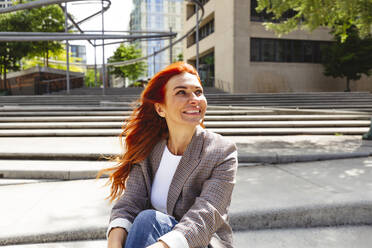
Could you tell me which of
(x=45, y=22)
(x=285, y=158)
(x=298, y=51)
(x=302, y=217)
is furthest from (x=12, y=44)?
(x=302, y=217)

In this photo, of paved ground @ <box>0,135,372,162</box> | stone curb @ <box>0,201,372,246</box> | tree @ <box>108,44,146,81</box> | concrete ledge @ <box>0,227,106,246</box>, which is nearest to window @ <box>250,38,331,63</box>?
paved ground @ <box>0,135,372,162</box>

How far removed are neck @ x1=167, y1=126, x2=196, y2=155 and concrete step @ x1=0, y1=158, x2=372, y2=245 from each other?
1.19 m

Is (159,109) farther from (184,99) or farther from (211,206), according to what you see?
(211,206)

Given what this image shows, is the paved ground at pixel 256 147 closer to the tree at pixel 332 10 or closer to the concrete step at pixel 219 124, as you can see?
the concrete step at pixel 219 124

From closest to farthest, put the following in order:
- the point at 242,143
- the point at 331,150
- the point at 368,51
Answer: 1. the point at 331,150
2. the point at 242,143
3. the point at 368,51

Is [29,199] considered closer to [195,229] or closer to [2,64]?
[195,229]

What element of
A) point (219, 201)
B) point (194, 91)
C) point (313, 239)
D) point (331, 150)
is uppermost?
point (194, 91)

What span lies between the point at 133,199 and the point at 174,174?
0.34 metres

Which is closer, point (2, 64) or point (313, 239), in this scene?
point (313, 239)

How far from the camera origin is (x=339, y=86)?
27.5m

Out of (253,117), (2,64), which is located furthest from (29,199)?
(2,64)

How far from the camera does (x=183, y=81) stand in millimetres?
1895

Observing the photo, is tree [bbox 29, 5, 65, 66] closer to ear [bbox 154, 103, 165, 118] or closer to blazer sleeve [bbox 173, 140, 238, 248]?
ear [bbox 154, 103, 165, 118]

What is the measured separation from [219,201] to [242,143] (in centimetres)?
484
